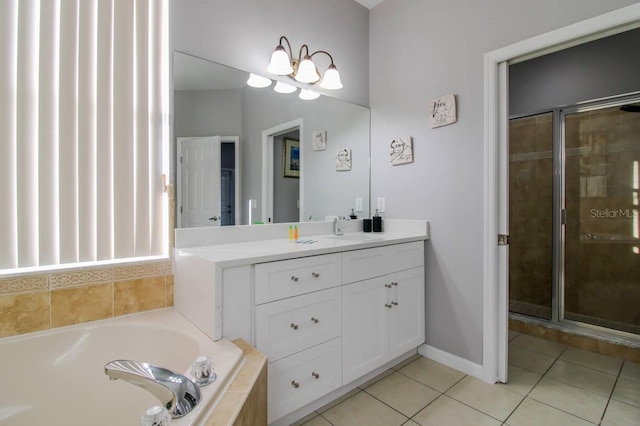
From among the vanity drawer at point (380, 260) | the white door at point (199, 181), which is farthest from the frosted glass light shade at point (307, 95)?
the vanity drawer at point (380, 260)

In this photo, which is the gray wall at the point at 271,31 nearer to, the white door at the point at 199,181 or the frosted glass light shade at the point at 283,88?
the frosted glass light shade at the point at 283,88

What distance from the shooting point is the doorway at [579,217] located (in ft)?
8.20

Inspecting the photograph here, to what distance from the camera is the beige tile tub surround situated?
1259 millimetres

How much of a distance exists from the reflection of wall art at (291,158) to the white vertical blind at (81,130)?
0.78 metres

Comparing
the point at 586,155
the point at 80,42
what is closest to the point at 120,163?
the point at 80,42

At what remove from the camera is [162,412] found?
715mm

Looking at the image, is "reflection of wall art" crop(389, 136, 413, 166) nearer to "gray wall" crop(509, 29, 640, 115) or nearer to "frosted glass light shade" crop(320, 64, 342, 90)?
"frosted glass light shade" crop(320, 64, 342, 90)

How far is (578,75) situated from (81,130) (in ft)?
11.8

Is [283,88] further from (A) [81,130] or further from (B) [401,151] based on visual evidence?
(A) [81,130]

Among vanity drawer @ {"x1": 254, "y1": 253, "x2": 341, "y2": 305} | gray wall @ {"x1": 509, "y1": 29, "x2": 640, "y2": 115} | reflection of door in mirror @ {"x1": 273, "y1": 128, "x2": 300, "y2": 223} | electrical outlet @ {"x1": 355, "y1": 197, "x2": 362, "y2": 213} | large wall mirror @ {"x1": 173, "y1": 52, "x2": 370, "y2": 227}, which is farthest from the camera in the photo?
electrical outlet @ {"x1": 355, "y1": 197, "x2": 362, "y2": 213}

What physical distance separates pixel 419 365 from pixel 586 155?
2.31 m

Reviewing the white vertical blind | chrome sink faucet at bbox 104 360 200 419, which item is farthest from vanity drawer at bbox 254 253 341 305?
the white vertical blind

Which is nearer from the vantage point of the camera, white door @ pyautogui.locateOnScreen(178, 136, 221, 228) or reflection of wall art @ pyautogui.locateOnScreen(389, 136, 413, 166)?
white door @ pyautogui.locateOnScreen(178, 136, 221, 228)

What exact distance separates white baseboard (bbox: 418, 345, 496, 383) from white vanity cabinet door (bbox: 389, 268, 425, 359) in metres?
0.11
